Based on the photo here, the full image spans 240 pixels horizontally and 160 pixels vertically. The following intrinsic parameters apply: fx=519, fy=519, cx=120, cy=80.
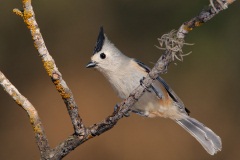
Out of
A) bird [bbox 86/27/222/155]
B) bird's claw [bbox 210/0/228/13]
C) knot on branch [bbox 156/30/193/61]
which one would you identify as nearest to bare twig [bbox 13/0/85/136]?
knot on branch [bbox 156/30/193/61]

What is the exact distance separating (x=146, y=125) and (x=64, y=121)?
411 millimetres

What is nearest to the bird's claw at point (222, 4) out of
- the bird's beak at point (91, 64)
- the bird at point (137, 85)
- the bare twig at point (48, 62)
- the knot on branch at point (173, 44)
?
the knot on branch at point (173, 44)

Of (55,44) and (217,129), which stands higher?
(55,44)

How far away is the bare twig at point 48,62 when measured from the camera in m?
1.16

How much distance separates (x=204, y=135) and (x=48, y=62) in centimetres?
95

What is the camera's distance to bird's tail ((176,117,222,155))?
1832 mm

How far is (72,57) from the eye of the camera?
269 cm

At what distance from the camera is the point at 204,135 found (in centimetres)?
196

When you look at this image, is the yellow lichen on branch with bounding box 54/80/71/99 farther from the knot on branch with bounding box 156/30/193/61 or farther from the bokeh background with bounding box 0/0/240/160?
the bokeh background with bounding box 0/0/240/160

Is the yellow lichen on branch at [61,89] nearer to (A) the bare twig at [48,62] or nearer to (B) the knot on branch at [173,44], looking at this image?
(A) the bare twig at [48,62]

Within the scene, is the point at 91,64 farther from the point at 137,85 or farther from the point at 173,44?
the point at 173,44

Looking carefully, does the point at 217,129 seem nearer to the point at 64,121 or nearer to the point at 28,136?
the point at 64,121

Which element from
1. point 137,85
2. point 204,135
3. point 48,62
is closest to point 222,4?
point 48,62

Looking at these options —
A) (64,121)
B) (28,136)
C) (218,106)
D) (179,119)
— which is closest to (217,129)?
(218,106)
